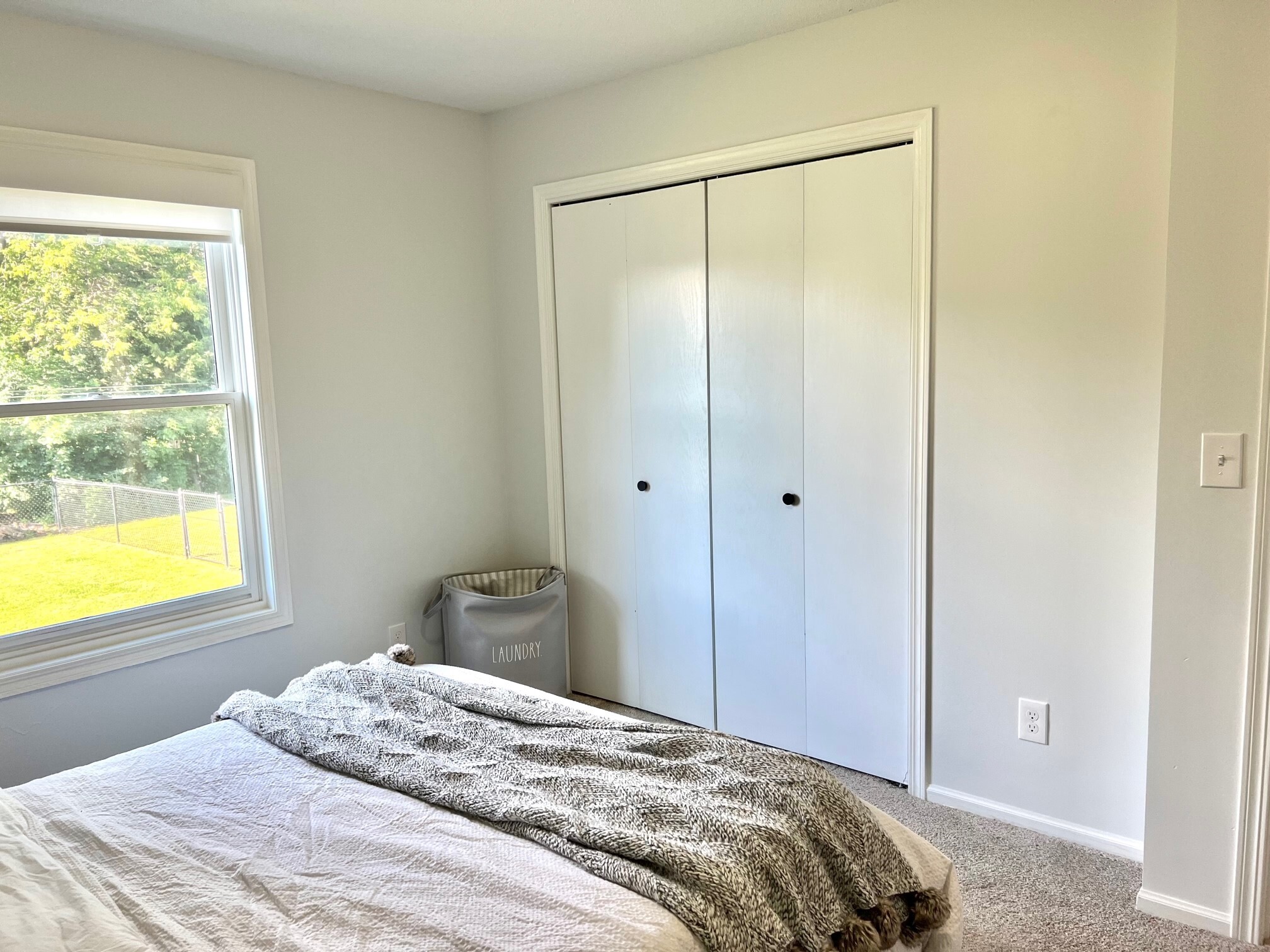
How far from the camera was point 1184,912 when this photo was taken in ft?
→ 6.83

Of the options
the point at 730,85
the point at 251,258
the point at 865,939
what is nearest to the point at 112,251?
the point at 251,258

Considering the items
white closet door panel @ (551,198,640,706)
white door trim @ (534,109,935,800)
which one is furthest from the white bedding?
white closet door panel @ (551,198,640,706)

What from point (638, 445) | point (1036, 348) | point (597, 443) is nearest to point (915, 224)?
point (1036, 348)

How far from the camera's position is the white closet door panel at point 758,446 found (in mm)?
2820

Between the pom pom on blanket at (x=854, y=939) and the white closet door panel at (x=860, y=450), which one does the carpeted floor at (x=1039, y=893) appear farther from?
the pom pom on blanket at (x=854, y=939)

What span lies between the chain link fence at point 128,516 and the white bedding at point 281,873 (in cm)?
95

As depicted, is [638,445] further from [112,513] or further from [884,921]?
[884,921]

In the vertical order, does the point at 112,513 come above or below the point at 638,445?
below

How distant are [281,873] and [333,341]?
2007 millimetres

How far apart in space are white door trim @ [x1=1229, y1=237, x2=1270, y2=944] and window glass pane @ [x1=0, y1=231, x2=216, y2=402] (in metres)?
2.88

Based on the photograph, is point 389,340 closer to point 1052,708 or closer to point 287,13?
point 287,13

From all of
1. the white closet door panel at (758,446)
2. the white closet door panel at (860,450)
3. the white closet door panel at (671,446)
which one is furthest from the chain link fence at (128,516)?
the white closet door panel at (860,450)

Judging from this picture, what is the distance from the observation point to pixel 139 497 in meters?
2.71

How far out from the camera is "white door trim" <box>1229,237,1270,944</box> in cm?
188
